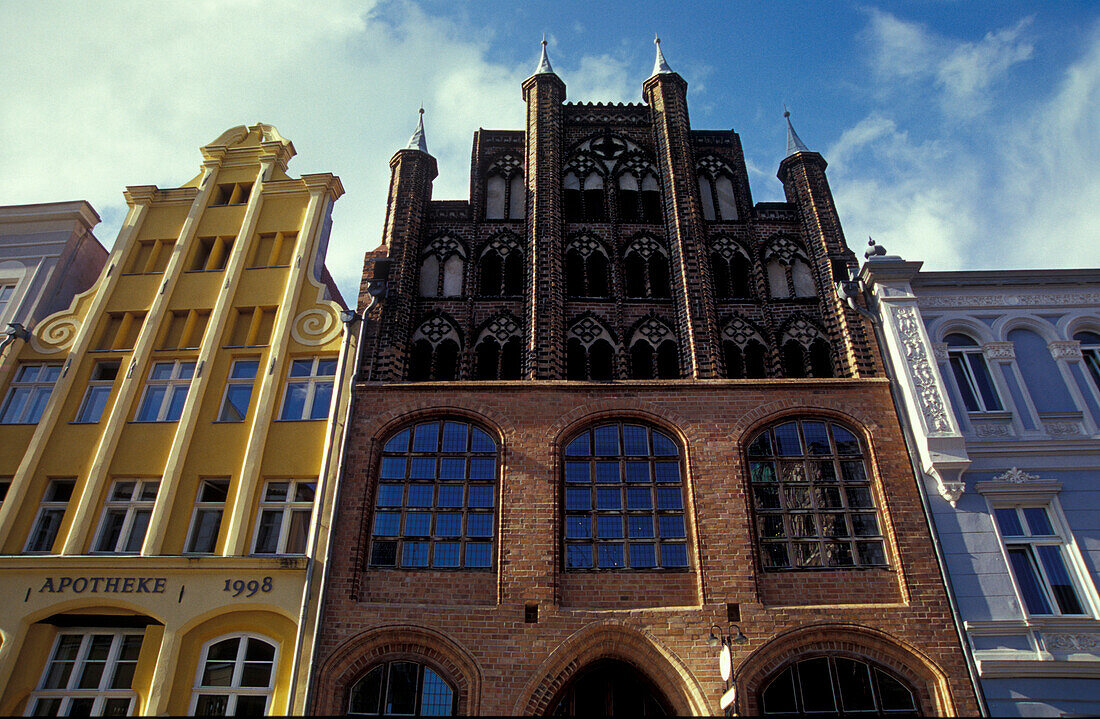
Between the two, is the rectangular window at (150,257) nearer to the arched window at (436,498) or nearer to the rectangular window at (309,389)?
the rectangular window at (309,389)

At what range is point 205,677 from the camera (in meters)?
13.2

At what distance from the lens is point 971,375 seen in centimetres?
1560

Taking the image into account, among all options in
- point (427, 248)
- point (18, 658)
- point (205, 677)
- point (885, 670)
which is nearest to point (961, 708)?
point (885, 670)

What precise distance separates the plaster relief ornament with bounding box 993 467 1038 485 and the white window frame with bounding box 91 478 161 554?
56.5ft

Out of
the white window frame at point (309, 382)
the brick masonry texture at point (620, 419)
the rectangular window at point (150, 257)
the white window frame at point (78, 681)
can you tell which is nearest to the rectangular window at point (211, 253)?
the rectangular window at point (150, 257)

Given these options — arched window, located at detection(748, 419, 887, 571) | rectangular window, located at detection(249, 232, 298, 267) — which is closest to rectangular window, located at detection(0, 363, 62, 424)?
rectangular window, located at detection(249, 232, 298, 267)

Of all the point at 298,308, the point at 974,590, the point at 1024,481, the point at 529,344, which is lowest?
the point at 974,590

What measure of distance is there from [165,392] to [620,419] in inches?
412

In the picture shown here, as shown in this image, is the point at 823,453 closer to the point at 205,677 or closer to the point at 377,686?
the point at 377,686

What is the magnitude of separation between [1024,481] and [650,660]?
8.23 m

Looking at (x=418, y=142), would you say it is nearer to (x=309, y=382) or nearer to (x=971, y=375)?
(x=309, y=382)

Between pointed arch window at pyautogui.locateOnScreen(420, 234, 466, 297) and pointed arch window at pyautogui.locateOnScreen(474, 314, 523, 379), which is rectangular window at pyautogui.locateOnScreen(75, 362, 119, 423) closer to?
pointed arch window at pyautogui.locateOnScreen(420, 234, 466, 297)

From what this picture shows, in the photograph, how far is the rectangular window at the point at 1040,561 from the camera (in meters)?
13.0

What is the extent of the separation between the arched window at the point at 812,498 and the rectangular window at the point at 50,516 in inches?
575
